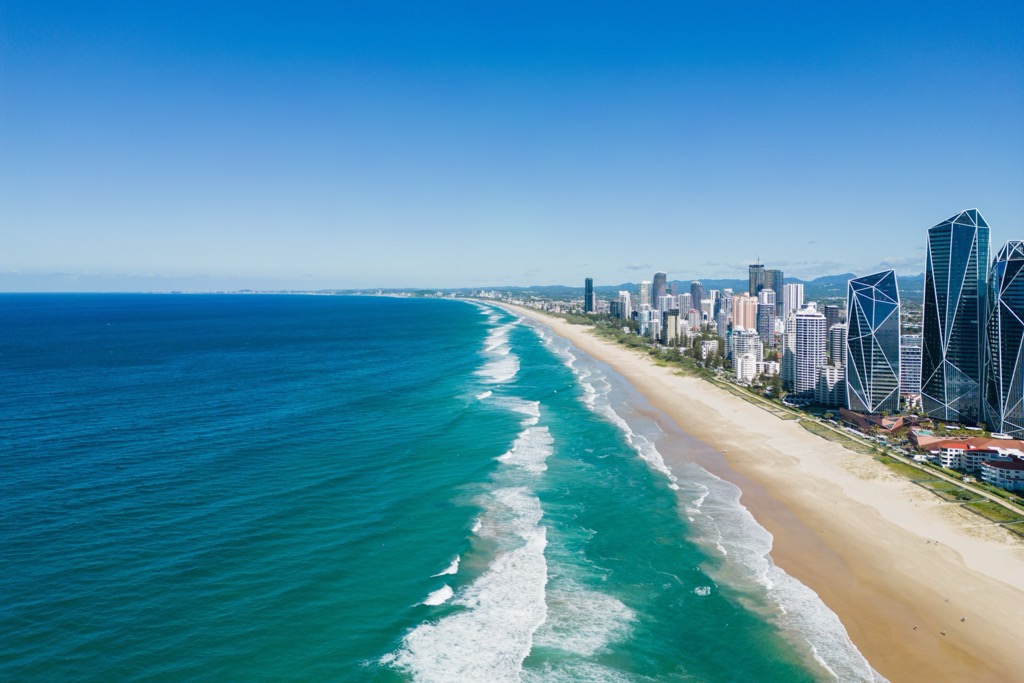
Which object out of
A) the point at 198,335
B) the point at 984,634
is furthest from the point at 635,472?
the point at 198,335

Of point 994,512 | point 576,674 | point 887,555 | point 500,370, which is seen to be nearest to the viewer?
point 576,674

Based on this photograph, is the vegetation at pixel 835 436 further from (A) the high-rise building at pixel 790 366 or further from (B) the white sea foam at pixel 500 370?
(B) the white sea foam at pixel 500 370

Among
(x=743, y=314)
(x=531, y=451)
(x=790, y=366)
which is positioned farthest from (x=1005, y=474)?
(x=743, y=314)

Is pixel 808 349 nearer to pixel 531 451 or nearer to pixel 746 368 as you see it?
pixel 746 368

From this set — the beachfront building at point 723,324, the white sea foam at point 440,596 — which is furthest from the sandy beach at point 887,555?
the beachfront building at point 723,324

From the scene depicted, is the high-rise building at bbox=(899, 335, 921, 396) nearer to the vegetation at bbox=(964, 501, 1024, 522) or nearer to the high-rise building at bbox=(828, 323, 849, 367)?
the high-rise building at bbox=(828, 323, 849, 367)

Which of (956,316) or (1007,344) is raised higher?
(956,316)
